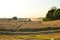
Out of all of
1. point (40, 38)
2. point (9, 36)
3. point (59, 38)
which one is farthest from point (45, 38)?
point (9, 36)

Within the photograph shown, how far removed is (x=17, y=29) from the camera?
126 inches

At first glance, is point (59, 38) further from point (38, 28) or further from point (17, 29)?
point (17, 29)

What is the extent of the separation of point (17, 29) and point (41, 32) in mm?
522

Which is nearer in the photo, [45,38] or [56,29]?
[45,38]

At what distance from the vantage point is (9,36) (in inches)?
116

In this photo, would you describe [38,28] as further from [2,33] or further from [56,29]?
[2,33]

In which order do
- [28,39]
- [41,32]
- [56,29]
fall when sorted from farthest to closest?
1. [56,29]
2. [41,32]
3. [28,39]

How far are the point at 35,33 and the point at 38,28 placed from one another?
0.78ft

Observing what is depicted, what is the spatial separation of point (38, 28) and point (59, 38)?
478 mm

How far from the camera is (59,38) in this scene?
9.67 ft

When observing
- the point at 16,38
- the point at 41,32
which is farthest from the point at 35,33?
the point at 16,38

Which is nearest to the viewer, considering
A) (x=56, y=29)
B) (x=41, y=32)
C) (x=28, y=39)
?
A: (x=28, y=39)

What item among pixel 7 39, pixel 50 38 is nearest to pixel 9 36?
pixel 7 39

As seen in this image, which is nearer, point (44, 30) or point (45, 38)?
point (45, 38)
